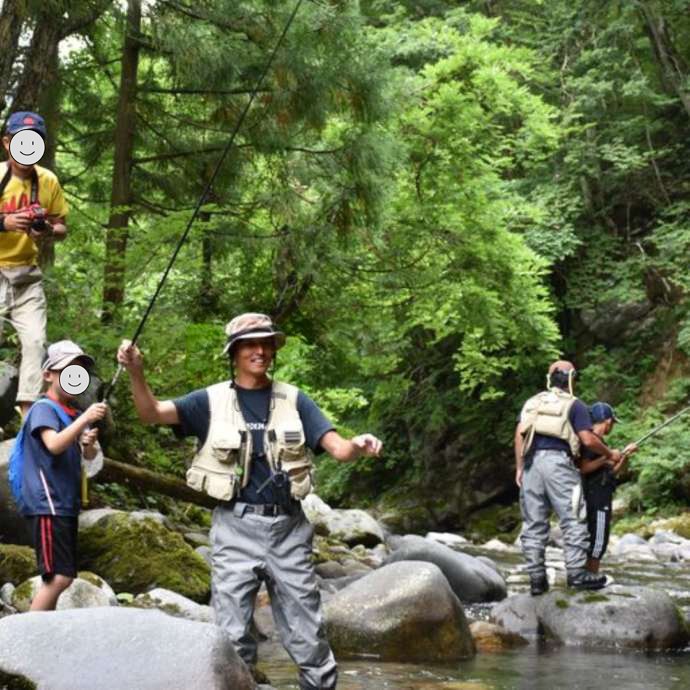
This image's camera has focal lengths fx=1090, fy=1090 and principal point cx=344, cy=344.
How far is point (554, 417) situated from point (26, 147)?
4.59 meters

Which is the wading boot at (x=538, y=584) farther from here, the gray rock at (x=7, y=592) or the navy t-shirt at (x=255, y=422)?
the navy t-shirt at (x=255, y=422)

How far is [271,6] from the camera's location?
11320 millimetres

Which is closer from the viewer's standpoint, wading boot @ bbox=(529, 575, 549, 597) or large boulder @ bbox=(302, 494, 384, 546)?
wading boot @ bbox=(529, 575, 549, 597)

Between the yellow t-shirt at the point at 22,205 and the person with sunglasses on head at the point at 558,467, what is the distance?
4069 millimetres

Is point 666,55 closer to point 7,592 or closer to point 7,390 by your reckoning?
point 7,390

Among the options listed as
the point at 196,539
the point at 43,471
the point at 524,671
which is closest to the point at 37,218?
the point at 43,471

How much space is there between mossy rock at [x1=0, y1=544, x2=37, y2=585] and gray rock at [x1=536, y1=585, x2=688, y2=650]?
3832mm

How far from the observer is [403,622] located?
7.34 m

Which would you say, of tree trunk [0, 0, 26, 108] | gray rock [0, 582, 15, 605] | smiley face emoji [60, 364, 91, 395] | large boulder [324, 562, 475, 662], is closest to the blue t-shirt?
smiley face emoji [60, 364, 91, 395]

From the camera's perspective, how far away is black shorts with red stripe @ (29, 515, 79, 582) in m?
4.90

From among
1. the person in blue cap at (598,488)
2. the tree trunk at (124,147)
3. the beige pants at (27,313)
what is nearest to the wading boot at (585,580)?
the person in blue cap at (598,488)

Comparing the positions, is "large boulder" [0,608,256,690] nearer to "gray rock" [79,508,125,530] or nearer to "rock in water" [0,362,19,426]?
"gray rock" [79,508,125,530]

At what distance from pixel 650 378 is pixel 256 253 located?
1350 cm

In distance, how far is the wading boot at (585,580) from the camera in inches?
332
